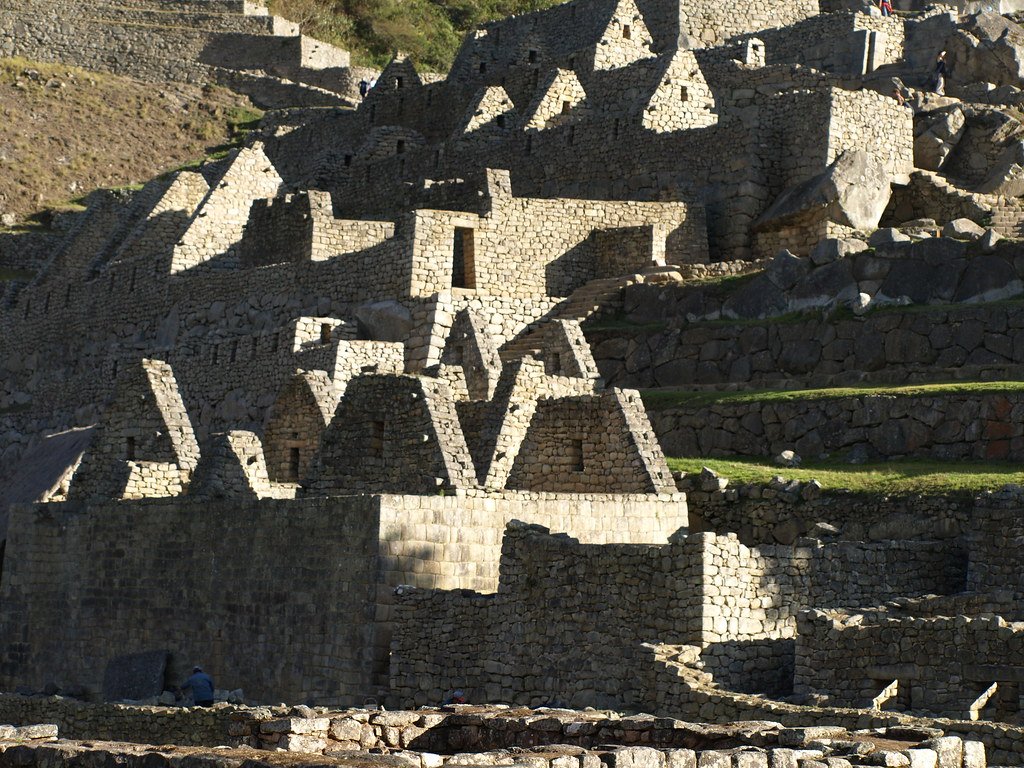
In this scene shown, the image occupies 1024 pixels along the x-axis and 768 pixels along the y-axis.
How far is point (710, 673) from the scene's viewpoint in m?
18.3

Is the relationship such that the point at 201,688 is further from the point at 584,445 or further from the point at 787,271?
the point at 787,271

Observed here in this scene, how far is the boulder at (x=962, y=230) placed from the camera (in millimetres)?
32031

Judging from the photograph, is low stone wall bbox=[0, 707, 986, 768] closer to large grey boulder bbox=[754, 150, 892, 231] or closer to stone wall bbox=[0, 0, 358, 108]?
large grey boulder bbox=[754, 150, 892, 231]

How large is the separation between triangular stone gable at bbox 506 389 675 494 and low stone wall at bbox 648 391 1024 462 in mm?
3320

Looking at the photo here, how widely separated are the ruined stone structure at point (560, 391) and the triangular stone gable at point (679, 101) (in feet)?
0.35

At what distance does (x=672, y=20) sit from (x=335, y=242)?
47.0ft

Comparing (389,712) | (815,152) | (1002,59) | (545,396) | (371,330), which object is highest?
(1002,59)

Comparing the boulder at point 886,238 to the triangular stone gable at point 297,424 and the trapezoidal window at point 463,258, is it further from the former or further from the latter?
the triangular stone gable at point 297,424

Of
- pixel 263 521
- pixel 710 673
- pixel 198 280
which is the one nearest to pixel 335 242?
pixel 198 280

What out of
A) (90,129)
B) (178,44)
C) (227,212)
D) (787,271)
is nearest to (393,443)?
(787,271)

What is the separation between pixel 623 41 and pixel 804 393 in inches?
751

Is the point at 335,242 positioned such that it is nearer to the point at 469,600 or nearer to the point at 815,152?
the point at 815,152

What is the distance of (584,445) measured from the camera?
974 inches

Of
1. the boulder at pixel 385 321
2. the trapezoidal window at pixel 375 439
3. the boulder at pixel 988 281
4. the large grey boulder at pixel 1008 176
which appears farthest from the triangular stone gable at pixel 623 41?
the trapezoidal window at pixel 375 439
